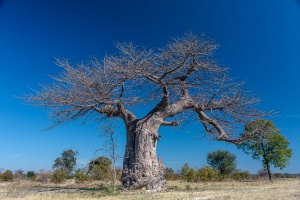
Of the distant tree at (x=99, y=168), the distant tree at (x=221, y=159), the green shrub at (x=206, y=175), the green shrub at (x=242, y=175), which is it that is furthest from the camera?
the distant tree at (x=221, y=159)

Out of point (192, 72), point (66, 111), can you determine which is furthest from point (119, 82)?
point (192, 72)

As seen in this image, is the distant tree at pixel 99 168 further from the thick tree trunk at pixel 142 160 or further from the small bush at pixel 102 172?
the thick tree trunk at pixel 142 160

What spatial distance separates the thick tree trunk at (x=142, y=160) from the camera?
357 inches

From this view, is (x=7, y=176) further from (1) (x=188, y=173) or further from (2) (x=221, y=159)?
(2) (x=221, y=159)

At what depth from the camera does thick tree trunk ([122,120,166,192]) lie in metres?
9.06

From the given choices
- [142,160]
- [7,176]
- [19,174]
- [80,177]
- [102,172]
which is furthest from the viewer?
[19,174]

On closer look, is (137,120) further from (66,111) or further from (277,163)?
(277,163)

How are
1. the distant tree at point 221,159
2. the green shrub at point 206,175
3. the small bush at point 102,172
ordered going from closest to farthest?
the small bush at point 102,172 < the green shrub at point 206,175 < the distant tree at point 221,159

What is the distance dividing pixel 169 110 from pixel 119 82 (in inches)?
84.3

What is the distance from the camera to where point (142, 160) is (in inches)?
368

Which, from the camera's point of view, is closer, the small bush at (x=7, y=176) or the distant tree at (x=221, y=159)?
the small bush at (x=7, y=176)

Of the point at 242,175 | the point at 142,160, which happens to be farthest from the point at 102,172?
the point at 242,175

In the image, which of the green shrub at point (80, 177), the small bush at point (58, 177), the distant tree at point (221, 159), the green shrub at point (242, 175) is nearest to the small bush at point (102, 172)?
the green shrub at point (80, 177)

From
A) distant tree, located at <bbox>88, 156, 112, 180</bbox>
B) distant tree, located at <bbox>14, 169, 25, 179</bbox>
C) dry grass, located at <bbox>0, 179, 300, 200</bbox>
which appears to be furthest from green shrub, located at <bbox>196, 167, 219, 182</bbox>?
distant tree, located at <bbox>14, 169, 25, 179</bbox>
